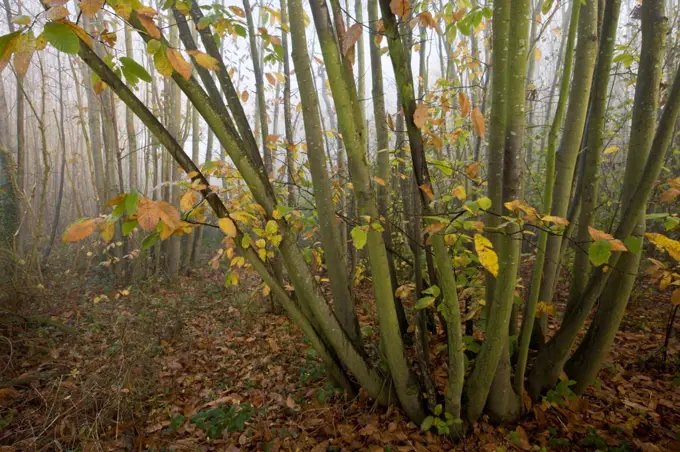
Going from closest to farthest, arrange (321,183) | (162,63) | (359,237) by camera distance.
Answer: (162,63) < (359,237) < (321,183)

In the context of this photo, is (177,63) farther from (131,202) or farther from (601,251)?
(601,251)

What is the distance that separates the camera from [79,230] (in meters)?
1.33

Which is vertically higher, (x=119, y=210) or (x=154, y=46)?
(x=154, y=46)

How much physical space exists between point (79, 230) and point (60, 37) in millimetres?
660

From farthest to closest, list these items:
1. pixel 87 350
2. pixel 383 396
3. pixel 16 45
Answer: pixel 87 350 < pixel 383 396 < pixel 16 45

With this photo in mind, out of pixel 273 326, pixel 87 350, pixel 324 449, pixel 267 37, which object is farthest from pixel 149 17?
pixel 87 350

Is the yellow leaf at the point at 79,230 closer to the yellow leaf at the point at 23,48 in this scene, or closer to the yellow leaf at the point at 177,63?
the yellow leaf at the point at 23,48

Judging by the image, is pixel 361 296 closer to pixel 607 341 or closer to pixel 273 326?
pixel 273 326

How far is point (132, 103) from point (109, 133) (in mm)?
6098

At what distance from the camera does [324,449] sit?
2271 mm

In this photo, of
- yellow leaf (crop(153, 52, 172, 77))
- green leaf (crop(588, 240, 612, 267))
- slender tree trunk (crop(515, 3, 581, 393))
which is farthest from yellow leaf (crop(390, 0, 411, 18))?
green leaf (crop(588, 240, 612, 267))

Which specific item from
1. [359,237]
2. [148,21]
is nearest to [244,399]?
[359,237]

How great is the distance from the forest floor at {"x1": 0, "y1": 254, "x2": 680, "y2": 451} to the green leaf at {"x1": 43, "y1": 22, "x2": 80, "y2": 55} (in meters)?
2.37

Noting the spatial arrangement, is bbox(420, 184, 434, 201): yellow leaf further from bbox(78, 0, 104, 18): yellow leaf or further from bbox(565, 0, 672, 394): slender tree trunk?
bbox(78, 0, 104, 18): yellow leaf
